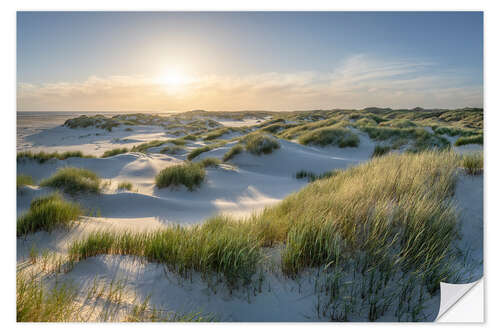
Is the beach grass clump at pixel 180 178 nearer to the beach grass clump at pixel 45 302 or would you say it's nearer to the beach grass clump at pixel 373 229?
the beach grass clump at pixel 373 229

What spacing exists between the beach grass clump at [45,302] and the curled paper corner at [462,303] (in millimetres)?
2372

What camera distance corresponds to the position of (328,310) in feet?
5.35

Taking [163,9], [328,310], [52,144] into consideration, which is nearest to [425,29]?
[163,9]

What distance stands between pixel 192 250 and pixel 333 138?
8.92 meters

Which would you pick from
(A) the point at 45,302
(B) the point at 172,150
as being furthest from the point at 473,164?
(B) the point at 172,150

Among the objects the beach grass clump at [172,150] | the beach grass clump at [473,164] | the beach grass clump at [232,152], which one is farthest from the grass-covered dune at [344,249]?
the beach grass clump at [172,150]

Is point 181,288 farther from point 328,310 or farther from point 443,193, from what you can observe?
point 443,193

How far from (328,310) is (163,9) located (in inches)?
131

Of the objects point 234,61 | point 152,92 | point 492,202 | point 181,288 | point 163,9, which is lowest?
point 181,288

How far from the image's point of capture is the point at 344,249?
182 cm

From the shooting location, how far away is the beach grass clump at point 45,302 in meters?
1.50

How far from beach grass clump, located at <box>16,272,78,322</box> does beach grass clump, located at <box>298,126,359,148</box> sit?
29.6 feet
